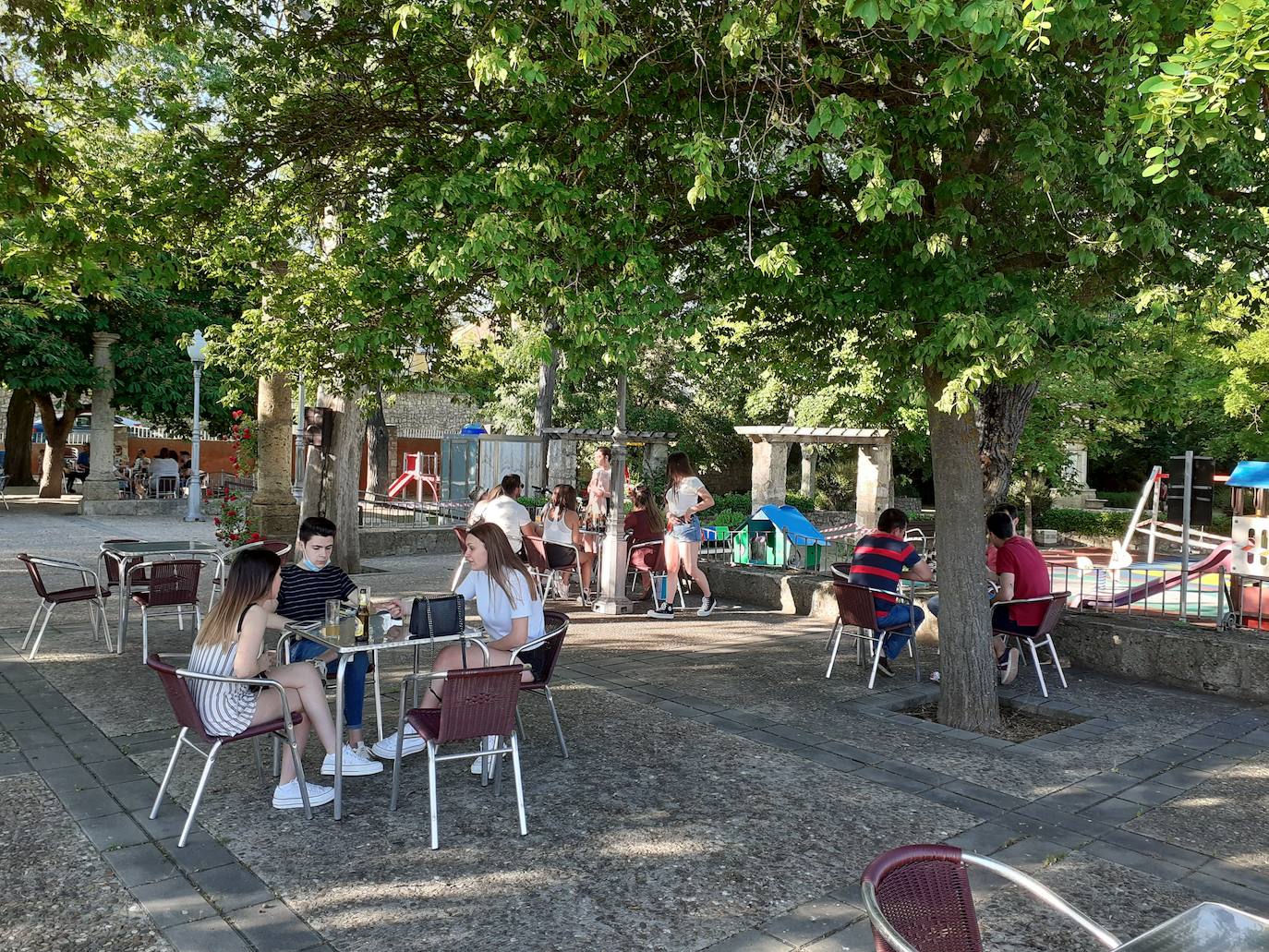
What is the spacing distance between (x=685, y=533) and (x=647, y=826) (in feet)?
19.7

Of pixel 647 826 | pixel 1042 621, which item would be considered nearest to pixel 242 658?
pixel 647 826

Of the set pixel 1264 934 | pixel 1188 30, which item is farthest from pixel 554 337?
pixel 1264 934

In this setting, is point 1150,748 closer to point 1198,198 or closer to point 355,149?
point 1198,198

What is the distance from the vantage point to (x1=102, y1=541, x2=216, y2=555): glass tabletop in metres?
8.15

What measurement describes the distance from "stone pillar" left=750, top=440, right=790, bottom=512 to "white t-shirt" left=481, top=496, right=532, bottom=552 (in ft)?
26.3

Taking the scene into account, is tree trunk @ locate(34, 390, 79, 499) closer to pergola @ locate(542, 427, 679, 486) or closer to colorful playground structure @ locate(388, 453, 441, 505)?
colorful playground structure @ locate(388, 453, 441, 505)

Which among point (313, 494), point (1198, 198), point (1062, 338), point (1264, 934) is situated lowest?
point (1264, 934)

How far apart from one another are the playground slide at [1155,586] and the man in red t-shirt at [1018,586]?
1.95m

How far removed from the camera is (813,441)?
17.2m

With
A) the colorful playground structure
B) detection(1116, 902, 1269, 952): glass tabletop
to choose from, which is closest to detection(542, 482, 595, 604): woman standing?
detection(1116, 902, 1269, 952): glass tabletop

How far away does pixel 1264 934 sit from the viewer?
2078 millimetres

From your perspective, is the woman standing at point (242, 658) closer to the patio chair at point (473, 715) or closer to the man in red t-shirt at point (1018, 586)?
the patio chair at point (473, 715)

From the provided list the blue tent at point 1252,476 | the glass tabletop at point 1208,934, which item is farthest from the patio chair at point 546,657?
the blue tent at point 1252,476

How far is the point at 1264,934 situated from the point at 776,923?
181 centimetres
